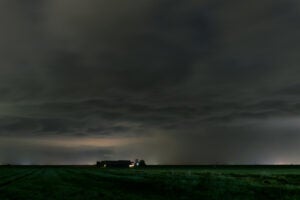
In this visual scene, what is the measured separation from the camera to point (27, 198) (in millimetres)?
31688

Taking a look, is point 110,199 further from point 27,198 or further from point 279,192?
point 279,192

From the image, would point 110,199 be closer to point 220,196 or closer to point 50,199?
point 50,199

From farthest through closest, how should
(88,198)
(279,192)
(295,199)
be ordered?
(279,192) < (88,198) < (295,199)

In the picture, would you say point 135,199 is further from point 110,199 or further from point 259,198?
point 259,198

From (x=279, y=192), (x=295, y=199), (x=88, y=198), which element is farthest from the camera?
(x=279, y=192)

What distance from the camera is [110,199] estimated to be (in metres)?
29.6

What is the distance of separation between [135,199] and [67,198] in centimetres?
624

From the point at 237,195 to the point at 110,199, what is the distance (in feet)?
38.3

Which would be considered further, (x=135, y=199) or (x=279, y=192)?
(x=279, y=192)

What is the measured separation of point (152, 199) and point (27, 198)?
11631 millimetres

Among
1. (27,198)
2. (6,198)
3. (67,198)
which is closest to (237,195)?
(67,198)

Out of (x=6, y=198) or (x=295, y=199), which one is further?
(x=6, y=198)

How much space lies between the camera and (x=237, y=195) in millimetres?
31859

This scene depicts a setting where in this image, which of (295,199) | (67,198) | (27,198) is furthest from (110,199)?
(295,199)
